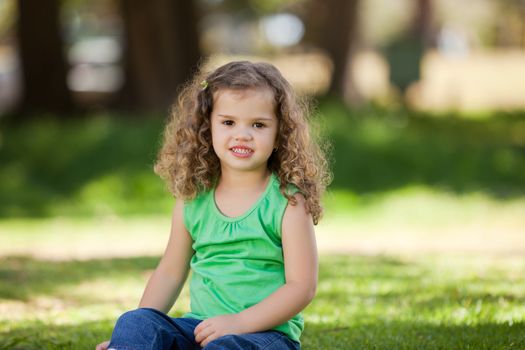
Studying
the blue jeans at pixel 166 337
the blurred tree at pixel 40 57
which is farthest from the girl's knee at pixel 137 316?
the blurred tree at pixel 40 57

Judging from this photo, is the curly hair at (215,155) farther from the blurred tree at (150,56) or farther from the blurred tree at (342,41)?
the blurred tree at (342,41)

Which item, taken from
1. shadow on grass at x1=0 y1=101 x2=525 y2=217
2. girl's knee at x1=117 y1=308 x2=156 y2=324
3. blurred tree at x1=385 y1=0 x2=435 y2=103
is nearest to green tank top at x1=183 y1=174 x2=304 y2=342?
girl's knee at x1=117 y1=308 x2=156 y2=324

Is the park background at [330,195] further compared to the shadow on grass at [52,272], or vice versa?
the shadow on grass at [52,272]

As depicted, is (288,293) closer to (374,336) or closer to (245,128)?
(245,128)

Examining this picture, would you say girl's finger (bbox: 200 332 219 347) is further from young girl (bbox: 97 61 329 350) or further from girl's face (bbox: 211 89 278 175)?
girl's face (bbox: 211 89 278 175)

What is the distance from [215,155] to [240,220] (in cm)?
38

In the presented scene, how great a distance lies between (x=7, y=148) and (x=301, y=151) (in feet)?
32.6

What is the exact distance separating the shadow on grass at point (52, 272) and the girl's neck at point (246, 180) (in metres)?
2.73

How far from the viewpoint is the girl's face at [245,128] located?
346cm

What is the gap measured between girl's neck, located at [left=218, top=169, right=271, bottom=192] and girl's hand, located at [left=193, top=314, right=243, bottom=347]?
1.78 feet

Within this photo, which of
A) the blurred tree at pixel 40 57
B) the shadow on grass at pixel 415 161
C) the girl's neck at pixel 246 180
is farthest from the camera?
the blurred tree at pixel 40 57

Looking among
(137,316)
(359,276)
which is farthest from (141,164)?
(137,316)

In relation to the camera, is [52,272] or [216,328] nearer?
[216,328]

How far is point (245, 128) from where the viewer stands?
3.47 m
